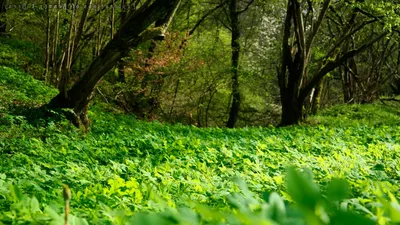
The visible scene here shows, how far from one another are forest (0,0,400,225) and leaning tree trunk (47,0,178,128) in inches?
Answer: 1.1

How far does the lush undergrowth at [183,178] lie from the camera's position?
87 centimetres

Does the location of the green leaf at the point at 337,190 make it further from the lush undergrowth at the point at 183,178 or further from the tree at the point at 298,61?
the tree at the point at 298,61

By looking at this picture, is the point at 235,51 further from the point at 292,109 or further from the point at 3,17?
the point at 3,17

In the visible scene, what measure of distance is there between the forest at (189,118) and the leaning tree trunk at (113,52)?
0.09ft

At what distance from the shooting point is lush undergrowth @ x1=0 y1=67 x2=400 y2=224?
0.87 m

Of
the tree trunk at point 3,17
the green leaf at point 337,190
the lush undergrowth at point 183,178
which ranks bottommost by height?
the lush undergrowth at point 183,178

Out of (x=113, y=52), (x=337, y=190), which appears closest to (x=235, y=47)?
(x=113, y=52)

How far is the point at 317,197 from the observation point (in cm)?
68

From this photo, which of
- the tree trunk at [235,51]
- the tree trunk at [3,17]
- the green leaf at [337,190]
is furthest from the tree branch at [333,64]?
the tree trunk at [3,17]

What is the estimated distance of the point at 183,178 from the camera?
393 cm

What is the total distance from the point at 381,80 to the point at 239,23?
43.4 feet

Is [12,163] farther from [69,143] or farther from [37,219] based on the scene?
[37,219]

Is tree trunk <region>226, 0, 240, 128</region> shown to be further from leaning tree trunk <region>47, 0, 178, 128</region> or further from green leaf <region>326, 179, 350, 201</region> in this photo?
green leaf <region>326, 179, 350, 201</region>

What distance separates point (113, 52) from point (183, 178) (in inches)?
201
